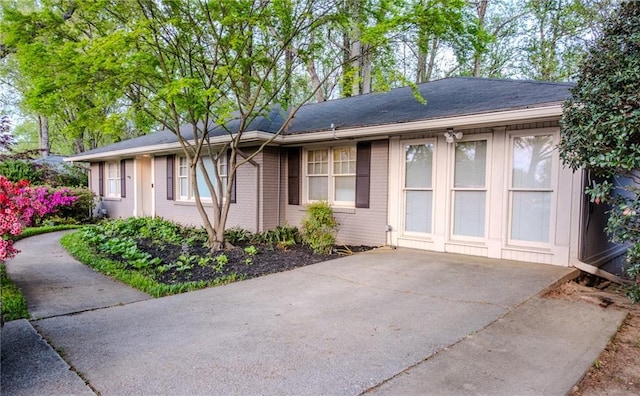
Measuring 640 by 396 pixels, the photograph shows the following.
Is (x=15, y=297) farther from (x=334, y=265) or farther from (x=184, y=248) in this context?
(x=334, y=265)

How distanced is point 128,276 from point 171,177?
22.0 feet

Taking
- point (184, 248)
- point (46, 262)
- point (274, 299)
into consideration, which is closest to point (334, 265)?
point (274, 299)

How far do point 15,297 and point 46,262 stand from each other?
8.56 ft

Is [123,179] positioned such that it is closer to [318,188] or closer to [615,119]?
[318,188]

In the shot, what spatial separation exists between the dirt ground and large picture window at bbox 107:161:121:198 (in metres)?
14.6

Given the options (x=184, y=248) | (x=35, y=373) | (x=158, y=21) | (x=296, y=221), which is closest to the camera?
(x=35, y=373)

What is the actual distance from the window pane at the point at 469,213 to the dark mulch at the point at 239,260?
6.22 feet

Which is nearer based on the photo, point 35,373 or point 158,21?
point 35,373

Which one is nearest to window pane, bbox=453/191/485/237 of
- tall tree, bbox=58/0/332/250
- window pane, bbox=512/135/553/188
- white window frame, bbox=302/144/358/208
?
window pane, bbox=512/135/553/188

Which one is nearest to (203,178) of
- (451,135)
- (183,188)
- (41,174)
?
(183,188)

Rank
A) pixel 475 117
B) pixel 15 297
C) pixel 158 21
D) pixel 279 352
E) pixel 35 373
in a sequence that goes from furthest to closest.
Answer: pixel 158 21 → pixel 475 117 → pixel 15 297 → pixel 279 352 → pixel 35 373

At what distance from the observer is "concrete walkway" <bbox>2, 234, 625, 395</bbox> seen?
2445mm

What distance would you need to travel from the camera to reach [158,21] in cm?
633

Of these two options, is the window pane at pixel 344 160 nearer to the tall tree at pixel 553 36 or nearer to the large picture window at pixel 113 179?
the large picture window at pixel 113 179
